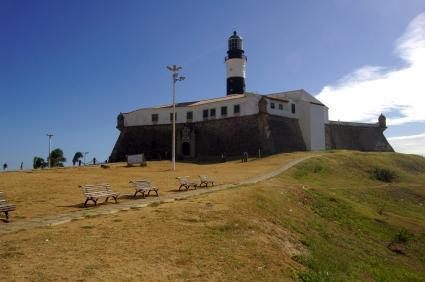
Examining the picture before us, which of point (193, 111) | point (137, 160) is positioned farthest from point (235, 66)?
point (137, 160)

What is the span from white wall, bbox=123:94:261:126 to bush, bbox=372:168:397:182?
16090 mm

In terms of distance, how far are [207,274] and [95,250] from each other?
251 centimetres

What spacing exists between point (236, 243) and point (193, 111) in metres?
42.4

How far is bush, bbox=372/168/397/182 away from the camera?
34.1 m

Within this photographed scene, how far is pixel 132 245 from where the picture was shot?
938 centimetres

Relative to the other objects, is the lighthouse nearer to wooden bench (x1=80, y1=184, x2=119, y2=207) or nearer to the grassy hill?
the grassy hill

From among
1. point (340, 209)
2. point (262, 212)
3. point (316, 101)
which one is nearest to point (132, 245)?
point (262, 212)

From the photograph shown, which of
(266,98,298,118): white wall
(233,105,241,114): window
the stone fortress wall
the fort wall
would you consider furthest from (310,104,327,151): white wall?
(233,105,241,114): window

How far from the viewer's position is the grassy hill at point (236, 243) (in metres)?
8.21

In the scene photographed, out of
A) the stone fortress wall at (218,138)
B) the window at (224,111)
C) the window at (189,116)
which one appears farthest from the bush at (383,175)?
the window at (189,116)

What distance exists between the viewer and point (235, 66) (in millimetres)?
58094

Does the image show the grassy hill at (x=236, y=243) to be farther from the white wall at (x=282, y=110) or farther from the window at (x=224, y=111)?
the window at (x=224, y=111)

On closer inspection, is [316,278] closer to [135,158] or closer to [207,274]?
[207,274]

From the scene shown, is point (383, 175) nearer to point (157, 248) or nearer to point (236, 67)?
point (236, 67)
